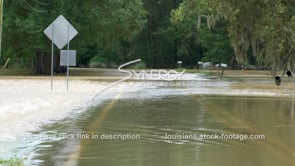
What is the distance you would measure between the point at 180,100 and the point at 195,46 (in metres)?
57.4

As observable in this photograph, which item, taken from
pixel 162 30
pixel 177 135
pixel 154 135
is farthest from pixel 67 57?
pixel 162 30

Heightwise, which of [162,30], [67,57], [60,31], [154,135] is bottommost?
[154,135]

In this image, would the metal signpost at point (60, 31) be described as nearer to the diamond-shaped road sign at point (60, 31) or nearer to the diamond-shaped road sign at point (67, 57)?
the diamond-shaped road sign at point (60, 31)

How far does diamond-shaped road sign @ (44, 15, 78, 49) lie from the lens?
24750 mm

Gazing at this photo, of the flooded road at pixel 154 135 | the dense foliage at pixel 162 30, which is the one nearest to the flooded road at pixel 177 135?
the flooded road at pixel 154 135

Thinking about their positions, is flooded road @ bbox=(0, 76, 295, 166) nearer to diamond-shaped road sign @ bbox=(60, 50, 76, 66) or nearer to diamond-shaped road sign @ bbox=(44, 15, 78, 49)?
diamond-shaped road sign @ bbox=(44, 15, 78, 49)

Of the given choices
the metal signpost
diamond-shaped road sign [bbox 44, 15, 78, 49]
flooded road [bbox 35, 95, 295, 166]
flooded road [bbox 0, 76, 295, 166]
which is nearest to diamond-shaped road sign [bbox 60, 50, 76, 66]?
the metal signpost

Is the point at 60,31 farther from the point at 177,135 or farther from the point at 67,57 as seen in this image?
the point at 177,135

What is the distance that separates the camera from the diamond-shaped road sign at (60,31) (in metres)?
24.8

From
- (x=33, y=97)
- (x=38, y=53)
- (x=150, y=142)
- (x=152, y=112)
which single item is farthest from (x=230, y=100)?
(x=38, y=53)

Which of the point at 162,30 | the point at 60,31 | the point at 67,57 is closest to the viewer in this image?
the point at 60,31

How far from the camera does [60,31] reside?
25250 millimetres

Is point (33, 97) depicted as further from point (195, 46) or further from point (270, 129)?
point (195, 46)

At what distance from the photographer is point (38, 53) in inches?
1770
